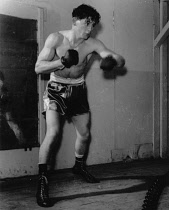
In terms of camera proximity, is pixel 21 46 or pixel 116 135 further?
pixel 116 135

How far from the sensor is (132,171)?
12.8 ft

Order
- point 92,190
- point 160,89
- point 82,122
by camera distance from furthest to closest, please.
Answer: point 160,89 → point 82,122 → point 92,190

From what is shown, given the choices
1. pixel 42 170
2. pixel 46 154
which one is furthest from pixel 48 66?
pixel 42 170

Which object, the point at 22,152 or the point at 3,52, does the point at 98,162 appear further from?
the point at 3,52

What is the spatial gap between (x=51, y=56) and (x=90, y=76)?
1.09m

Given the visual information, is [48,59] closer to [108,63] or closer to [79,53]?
[79,53]

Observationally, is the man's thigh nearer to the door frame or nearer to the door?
the door

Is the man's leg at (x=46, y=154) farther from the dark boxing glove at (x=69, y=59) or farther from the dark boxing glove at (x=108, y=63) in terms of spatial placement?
the dark boxing glove at (x=108, y=63)

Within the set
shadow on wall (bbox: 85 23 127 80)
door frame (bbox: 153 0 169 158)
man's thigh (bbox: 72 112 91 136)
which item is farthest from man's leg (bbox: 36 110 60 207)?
door frame (bbox: 153 0 169 158)

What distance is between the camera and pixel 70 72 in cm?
331

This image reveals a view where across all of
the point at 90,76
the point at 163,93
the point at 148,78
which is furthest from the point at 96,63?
the point at 163,93

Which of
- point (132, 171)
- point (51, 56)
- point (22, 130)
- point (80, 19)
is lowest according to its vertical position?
point (132, 171)

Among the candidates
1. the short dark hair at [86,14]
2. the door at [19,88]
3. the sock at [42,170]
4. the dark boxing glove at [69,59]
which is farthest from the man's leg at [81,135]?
the short dark hair at [86,14]

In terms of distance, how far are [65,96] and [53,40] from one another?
0.62 meters
